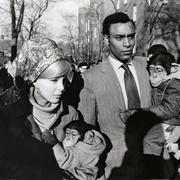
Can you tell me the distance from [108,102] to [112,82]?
0.58ft

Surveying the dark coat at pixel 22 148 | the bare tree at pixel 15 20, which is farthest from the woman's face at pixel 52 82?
the bare tree at pixel 15 20

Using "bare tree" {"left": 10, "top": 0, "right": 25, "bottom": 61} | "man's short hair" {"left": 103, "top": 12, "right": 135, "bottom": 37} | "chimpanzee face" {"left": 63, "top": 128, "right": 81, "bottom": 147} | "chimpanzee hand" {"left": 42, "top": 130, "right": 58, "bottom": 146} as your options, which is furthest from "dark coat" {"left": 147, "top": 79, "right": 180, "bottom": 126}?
"bare tree" {"left": 10, "top": 0, "right": 25, "bottom": 61}

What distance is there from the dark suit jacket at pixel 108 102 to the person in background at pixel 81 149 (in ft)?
0.81

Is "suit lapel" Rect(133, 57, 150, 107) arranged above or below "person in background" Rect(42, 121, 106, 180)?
above

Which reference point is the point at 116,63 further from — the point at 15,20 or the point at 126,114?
the point at 15,20

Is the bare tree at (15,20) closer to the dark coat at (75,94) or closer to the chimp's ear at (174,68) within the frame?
the dark coat at (75,94)

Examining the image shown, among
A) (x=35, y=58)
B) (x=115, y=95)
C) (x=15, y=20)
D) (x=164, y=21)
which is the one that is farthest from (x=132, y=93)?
(x=164, y=21)

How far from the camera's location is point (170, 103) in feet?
9.68

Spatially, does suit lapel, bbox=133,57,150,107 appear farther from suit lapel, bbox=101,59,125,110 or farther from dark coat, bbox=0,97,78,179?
dark coat, bbox=0,97,78,179

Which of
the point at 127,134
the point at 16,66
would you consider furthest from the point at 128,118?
the point at 16,66

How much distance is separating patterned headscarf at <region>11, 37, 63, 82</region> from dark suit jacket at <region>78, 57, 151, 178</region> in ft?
2.01

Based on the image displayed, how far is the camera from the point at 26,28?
4875mm

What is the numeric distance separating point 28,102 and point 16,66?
27cm

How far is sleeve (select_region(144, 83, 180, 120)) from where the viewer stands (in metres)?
2.91
